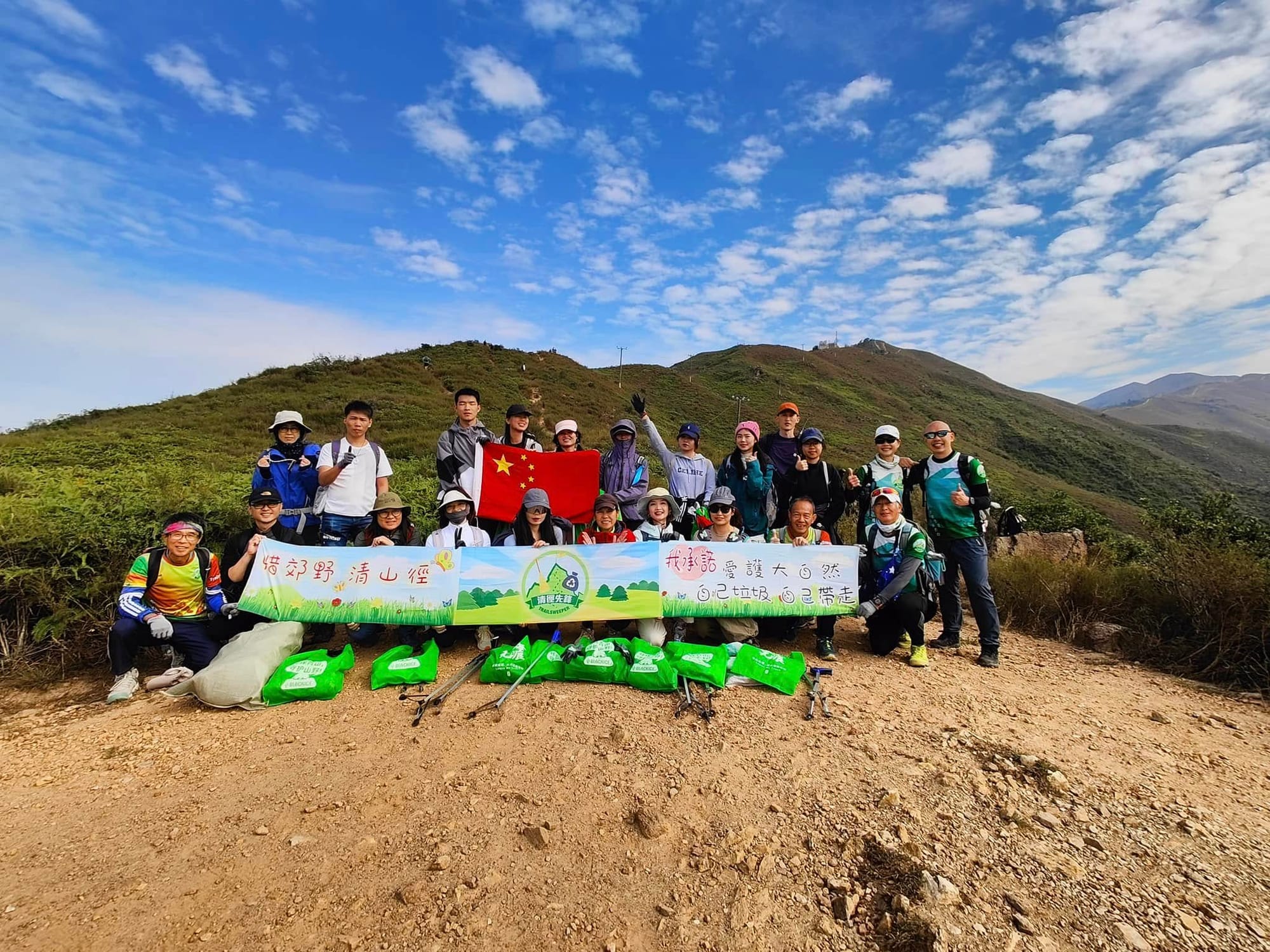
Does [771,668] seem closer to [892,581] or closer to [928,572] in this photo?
[892,581]

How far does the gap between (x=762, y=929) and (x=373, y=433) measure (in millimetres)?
23981

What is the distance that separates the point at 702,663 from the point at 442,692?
6.99 ft

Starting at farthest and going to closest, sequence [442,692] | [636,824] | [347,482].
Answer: [347,482] < [442,692] < [636,824]

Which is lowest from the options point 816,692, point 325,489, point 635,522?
point 816,692

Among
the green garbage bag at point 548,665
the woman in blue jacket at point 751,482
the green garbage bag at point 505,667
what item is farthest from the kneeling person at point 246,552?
the woman in blue jacket at point 751,482

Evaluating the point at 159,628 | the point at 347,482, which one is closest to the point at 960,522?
the point at 347,482

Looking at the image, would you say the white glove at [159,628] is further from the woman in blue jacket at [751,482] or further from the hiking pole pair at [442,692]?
the woman in blue jacket at [751,482]

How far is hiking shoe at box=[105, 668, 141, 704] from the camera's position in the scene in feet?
14.5

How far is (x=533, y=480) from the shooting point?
21.4 feet

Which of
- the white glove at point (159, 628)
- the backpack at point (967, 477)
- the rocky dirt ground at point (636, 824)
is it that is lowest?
the rocky dirt ground at point (636, 824)

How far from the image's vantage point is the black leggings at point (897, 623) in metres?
5.20

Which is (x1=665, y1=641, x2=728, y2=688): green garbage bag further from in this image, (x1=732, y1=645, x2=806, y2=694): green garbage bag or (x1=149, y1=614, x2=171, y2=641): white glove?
(x1=149, y1=614, x2=171, y2=641): white glove

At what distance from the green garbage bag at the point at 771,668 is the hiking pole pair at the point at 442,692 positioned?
2.27 meters

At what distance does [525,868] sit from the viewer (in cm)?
274
